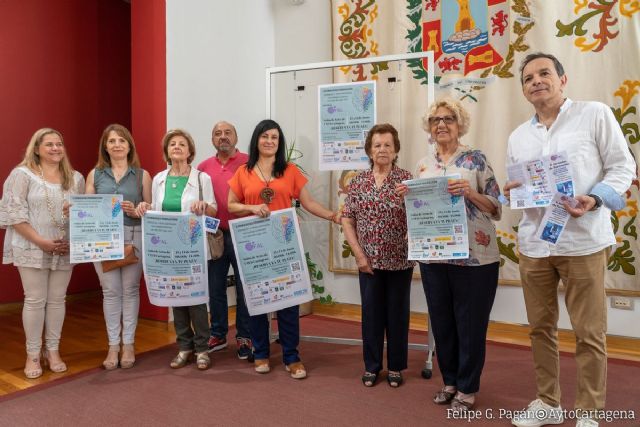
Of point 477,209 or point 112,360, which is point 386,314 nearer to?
point 477,209

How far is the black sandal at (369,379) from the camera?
2637mm

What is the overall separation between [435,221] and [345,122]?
121 cm

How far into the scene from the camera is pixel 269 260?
2760mm

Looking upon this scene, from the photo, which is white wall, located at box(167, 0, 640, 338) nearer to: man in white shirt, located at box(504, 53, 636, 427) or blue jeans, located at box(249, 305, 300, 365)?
blue jeans, located at box(249, 305, 300, 365)

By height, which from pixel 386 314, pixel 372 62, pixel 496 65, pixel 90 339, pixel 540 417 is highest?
pixel 496 65

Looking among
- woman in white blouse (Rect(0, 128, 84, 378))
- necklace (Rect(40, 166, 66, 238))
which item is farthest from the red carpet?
necklace (Rect(40, 166, 66, 238))

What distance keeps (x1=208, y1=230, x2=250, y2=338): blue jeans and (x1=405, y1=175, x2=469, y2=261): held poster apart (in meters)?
1.34

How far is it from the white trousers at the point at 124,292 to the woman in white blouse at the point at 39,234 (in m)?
0.27

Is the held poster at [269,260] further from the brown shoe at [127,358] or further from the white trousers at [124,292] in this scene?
the brown shoe at [127,358]

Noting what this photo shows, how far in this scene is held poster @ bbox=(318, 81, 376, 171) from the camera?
3.16m

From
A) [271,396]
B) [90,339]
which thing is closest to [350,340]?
[271,396]

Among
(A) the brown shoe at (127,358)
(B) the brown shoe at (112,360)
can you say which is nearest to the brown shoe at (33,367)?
(B) the brown shoe at (112,360)

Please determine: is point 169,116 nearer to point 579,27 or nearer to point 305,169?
point 305,169

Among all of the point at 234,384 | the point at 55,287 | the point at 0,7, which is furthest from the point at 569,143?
the point at 0,7
